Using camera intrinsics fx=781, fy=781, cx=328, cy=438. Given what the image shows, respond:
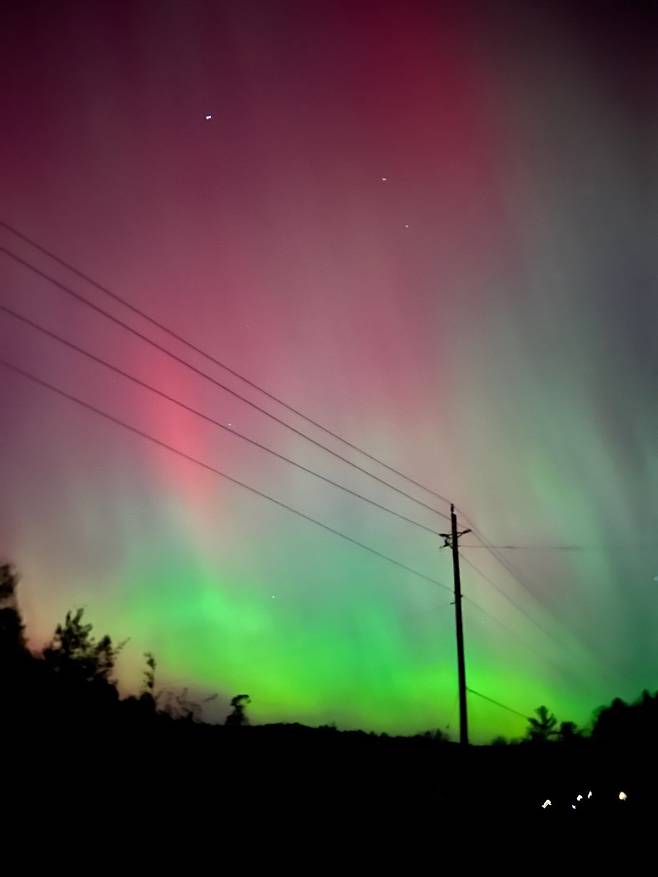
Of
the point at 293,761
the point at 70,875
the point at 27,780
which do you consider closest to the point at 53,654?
the point at 293,761

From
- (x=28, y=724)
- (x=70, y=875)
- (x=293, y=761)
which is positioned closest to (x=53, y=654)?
(x=293, y=761)

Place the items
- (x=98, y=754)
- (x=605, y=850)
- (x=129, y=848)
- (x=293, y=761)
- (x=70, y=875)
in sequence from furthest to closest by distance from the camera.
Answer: (x=293, y=761), (x=605, y=850), (x=98, y=754), (x=129, y=848), (x=70, y=875)

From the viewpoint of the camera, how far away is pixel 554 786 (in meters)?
43.3

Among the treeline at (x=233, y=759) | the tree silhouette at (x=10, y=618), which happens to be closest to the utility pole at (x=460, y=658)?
the treeline at (x=233, y=759)

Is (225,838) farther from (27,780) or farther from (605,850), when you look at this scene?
(605,850)

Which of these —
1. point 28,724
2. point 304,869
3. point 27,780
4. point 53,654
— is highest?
point 53,654

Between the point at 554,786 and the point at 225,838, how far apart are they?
31.5m

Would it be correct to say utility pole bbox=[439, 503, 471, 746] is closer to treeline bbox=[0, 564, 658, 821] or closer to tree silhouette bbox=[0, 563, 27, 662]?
treeline bbox=[0, 564, 658, 821]

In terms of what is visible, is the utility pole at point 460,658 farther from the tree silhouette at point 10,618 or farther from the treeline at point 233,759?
the tree silhouette at point 10,618

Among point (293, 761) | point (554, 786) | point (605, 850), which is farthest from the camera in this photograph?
point (554, 786)

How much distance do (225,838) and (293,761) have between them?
11.9 m

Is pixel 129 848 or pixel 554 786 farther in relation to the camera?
pixel 554 786

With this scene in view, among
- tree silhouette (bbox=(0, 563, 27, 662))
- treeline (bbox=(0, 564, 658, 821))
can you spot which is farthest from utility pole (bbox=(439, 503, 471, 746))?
tree silhouette (bbox=(0, 563, 27, 662))

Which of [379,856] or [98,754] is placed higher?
[98,754]
